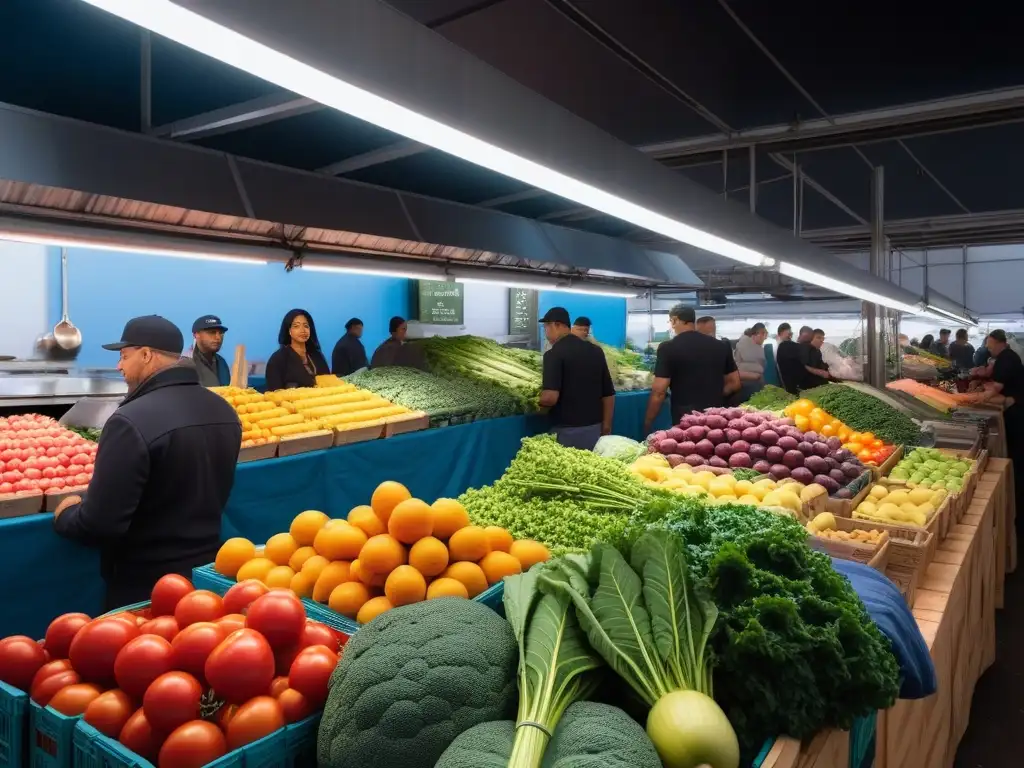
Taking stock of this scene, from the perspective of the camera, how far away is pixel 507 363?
311 inches

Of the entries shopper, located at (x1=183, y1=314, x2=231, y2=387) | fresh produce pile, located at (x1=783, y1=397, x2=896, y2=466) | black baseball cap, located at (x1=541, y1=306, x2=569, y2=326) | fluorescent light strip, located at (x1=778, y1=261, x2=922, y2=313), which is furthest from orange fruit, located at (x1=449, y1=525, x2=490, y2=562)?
shopper, located at (x1=183, y1=314, x2=231, y2=387)

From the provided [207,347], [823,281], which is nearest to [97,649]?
[207,347]

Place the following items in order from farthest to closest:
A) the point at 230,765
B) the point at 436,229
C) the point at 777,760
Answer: the point at 436,229
the point at 777,760
the point at 230,765

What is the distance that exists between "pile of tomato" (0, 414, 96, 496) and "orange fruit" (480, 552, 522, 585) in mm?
2528

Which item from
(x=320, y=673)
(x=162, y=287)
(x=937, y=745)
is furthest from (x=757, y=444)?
(x=162, y=287)

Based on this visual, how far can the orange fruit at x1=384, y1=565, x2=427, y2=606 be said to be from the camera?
5.73 ft

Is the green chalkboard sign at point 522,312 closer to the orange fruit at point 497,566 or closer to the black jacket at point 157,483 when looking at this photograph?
the black jacket at point 157,483

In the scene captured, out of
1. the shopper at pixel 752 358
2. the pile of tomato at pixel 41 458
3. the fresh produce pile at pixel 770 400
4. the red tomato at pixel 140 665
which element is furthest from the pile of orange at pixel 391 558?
the shopper at pixel 752 358

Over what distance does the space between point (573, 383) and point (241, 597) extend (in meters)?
Result: 4.70

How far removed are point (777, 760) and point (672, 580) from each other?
0.40m

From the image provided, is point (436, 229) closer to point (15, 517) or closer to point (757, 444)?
point (757, 444)

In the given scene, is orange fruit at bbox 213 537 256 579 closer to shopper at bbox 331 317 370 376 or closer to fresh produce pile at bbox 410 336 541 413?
fresh produce pile at bbox 410 336 541 413

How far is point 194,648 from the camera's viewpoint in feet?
4.76

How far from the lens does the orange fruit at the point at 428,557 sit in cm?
183
